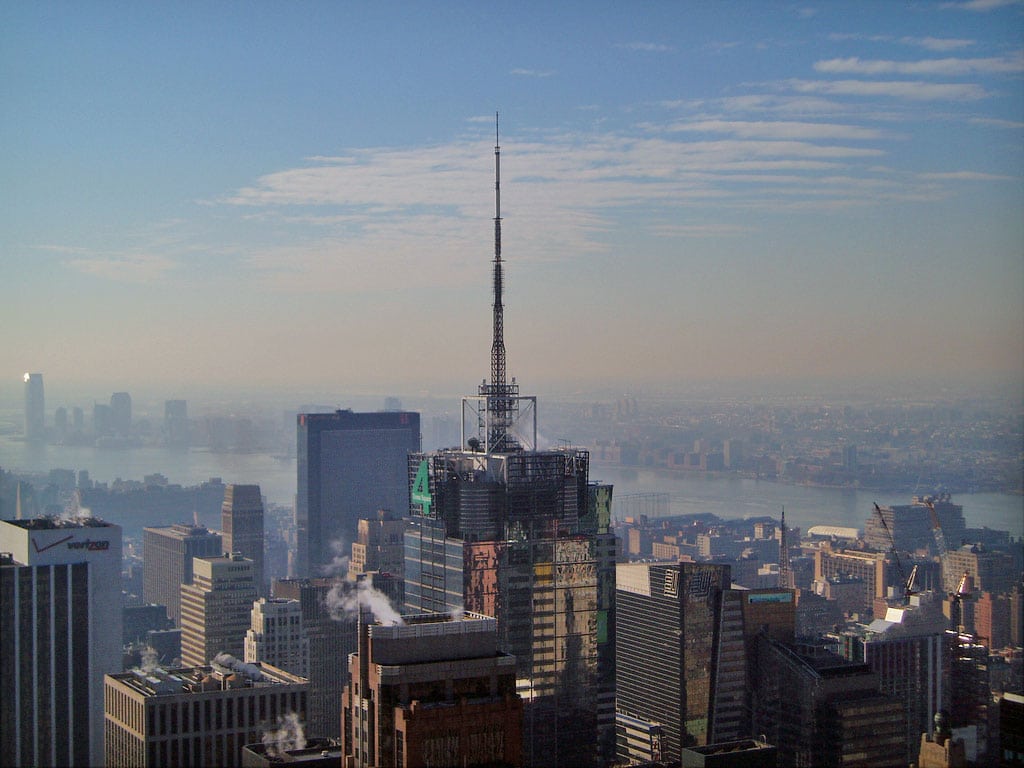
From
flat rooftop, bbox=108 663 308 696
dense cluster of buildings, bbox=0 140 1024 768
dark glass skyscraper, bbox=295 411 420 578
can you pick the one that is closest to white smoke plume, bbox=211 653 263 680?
flat rooftop, bbox=108 663 308 696

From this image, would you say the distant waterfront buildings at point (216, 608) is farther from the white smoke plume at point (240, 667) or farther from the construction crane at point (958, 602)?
the construction crane at point (958, 602)

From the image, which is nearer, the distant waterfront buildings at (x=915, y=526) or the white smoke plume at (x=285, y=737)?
the white smoke plume at (x=285, y=737)

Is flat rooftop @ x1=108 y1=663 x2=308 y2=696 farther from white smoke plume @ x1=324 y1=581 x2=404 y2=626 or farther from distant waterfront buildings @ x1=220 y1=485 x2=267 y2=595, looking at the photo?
distant waterfront buildings @ x1=220 y1=485 x2=267 y2=595

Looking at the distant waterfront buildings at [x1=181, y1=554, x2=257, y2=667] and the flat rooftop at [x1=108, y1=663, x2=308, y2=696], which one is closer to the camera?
the flat rooftop at [x1=108, y1=663, x2=308, y2=696]

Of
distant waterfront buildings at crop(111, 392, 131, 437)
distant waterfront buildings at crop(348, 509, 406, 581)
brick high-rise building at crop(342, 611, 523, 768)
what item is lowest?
distant waterfront buildings at crop(348, 509, 406, 581)

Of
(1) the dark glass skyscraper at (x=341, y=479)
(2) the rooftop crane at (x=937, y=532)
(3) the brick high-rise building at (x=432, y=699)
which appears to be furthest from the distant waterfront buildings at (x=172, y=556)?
(3) the brick high-rise building at (x=432, y=699)

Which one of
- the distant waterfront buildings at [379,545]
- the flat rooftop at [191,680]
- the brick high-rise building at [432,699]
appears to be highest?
the brick high-rise building at [432,699]
